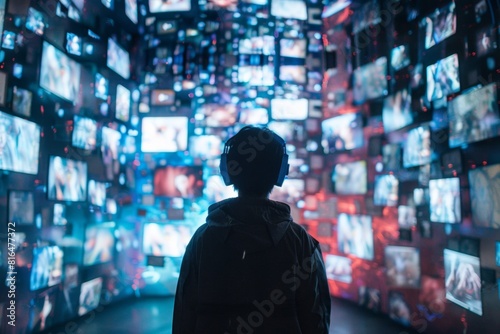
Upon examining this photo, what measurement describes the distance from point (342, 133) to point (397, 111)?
1126mm

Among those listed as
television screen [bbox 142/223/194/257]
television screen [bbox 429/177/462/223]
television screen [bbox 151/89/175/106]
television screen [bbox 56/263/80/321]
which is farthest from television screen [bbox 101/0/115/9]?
television screen [bbox 429/177/462/223]

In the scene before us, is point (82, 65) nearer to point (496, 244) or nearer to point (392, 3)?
point (392, 3)

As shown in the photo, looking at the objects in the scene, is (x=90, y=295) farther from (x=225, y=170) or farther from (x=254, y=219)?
(x=254, y=219)

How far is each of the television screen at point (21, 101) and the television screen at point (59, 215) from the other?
95cm

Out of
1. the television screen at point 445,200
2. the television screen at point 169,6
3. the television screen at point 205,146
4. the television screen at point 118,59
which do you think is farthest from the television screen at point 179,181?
the television screen at point 445,200

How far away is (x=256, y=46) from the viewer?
19.6 ft

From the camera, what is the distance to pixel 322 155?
595 centimetres

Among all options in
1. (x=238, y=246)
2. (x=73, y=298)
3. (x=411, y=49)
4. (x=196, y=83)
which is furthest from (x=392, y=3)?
(x=73, y=298)

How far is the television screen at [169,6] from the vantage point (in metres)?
5.72

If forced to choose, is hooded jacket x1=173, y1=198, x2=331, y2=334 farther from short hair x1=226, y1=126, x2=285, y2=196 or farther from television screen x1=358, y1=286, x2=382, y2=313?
television screen x1=358, y1=286, x2=382, y2=313

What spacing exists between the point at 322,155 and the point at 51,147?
3.67 metres

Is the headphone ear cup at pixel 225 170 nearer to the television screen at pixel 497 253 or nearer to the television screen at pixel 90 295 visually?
the television screen at pixel 497 253

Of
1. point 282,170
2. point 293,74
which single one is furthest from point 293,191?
point 282,170

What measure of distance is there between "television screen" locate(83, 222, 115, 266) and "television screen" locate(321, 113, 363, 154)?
319 centimetres
